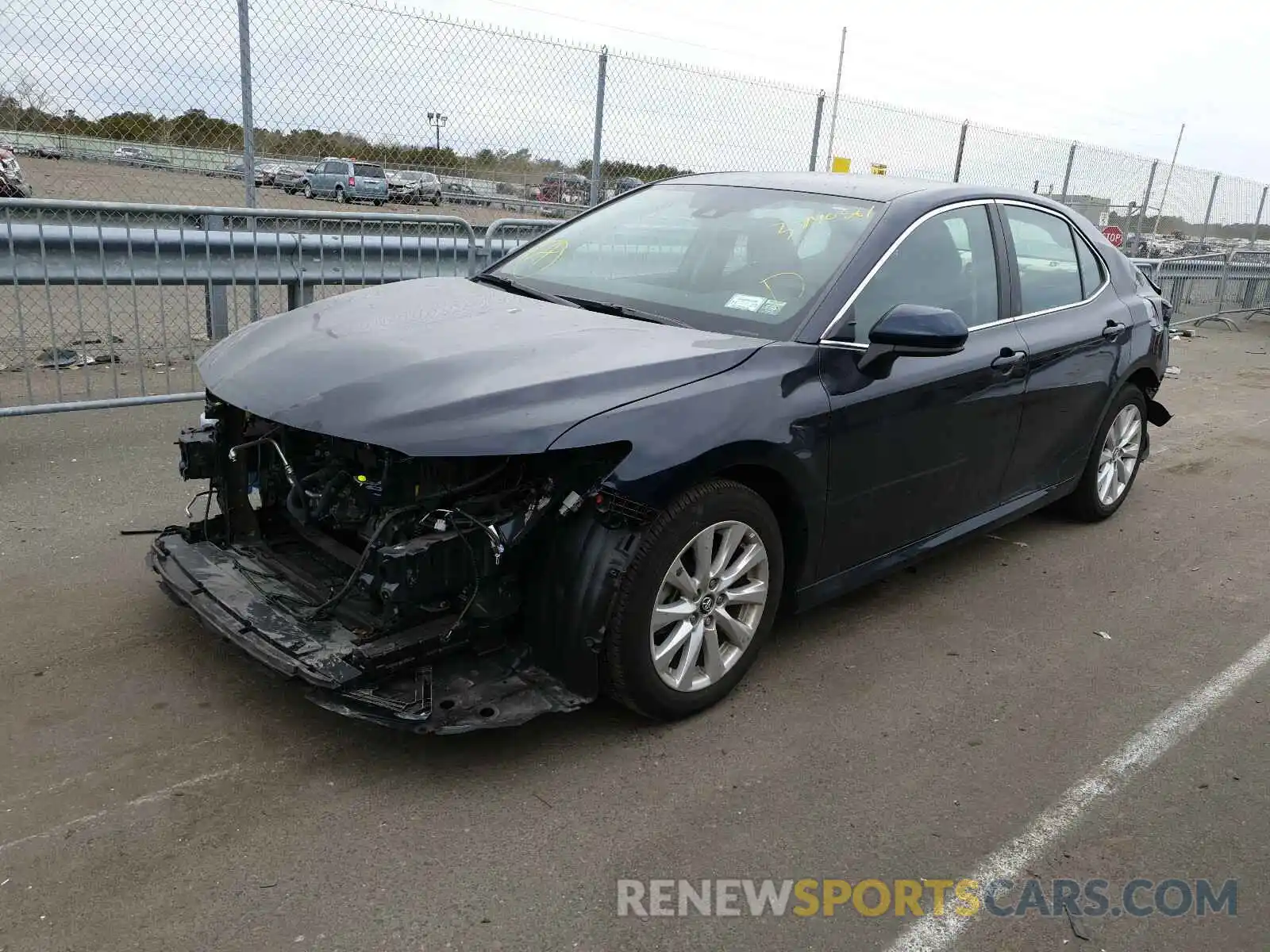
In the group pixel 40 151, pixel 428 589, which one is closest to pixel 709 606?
pixel 428 589

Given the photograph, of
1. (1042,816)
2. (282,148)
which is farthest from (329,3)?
(1042,816)

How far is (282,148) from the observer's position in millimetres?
7090

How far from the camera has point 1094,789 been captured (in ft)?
10.3

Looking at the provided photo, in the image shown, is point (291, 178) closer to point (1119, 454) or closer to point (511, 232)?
point (511, 232)

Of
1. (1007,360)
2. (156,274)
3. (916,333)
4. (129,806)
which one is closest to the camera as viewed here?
(129,806)

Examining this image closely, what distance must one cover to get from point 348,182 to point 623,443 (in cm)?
543

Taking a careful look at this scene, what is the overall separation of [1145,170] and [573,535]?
17.8m

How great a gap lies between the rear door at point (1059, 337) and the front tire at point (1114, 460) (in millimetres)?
158

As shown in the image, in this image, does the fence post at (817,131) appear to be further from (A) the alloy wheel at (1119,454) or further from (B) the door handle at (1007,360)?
(B) the door handle at (1007,360)

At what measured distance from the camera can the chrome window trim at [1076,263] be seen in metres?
4.50

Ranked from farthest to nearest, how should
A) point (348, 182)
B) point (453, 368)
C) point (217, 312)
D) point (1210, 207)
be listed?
point (1210, 207), point (348, 182), point (217, 312), point (453, 368)

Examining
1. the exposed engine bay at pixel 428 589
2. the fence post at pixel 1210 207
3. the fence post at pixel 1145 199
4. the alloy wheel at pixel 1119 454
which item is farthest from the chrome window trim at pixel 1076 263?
the fence post at pixel 1210 207

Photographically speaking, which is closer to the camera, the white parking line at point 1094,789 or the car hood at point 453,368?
the white parking line at point 1094,789

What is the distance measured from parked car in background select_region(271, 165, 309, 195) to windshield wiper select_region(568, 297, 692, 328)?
4082 millimetres
